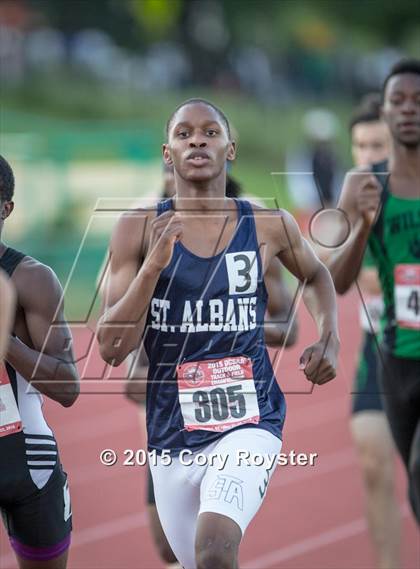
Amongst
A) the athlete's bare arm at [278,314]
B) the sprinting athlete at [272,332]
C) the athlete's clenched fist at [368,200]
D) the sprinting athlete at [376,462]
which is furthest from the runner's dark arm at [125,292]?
the sprinting athlete at [376,462]

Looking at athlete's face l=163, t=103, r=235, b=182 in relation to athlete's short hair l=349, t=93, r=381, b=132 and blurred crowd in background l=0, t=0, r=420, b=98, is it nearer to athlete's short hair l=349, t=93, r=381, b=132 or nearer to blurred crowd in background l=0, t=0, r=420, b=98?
athlete's short hair l=349, t=93, r=381, b=132

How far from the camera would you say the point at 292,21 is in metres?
33.9

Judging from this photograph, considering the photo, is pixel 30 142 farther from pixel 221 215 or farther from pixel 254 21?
pixel 254 21

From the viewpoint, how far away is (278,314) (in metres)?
4.95

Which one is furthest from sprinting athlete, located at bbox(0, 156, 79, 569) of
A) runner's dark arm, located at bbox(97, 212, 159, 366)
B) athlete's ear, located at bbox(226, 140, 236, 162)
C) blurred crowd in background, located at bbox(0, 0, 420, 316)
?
blurred crowd in background, located at bbox(0, 0, 420, 316)

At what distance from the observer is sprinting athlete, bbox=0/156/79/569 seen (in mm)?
3711

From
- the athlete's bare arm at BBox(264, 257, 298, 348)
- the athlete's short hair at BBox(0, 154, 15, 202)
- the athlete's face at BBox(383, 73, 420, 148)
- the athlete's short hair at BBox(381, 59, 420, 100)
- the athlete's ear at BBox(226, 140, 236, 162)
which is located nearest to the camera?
the athlete's short hair at BBox(0, 154, 15, 202)

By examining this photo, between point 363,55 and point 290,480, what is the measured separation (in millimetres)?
26629

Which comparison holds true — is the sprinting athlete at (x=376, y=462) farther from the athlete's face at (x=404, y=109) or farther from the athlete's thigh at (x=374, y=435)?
the athlete's face at (x=404, y=109)

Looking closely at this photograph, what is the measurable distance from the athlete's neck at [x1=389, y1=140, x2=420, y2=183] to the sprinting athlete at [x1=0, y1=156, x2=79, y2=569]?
6.05ft

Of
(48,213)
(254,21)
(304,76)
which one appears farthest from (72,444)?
(254,21)

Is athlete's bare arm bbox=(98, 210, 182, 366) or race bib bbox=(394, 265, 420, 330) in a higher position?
athlete's bare arm bbox=(98, 210, 182, 366)

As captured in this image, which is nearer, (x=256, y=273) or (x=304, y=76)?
(x=256, y=273)

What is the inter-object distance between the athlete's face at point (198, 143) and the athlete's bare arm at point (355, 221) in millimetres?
923
